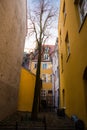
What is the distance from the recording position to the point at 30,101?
45.5 ft

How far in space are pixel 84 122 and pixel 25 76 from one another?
30.1ft

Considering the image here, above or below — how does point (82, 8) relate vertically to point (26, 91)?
above

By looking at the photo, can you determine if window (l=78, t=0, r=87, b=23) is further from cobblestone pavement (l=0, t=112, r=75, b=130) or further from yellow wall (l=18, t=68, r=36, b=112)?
yellow wall (l=18, t=68, r=36, b=112)

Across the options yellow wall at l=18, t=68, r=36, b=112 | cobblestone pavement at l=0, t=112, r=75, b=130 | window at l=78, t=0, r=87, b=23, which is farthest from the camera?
yellow wall at l=18, t=68, r=36, b=112

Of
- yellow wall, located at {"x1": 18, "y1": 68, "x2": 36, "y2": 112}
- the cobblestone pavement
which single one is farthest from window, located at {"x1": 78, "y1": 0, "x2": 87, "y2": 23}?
yellow wall, located at {"x1": 18, "y1": 68, "x2": 36, "y2": 112}

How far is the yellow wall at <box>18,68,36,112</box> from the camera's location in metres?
13.4

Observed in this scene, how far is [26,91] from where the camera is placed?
551 inches

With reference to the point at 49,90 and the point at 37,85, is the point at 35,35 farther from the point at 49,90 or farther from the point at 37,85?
the point at 49,90

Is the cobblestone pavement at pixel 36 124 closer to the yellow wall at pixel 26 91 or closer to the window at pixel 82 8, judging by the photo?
the window at pixel 82 8

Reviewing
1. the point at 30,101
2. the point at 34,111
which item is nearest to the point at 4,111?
the point at 34,111

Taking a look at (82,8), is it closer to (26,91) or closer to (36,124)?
(36,124)

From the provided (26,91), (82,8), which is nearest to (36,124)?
(82,8)

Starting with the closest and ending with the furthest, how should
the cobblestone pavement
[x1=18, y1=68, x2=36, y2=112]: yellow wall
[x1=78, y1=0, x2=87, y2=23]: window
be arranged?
the cobblestone pavement, [x1=78, y1=0, x2=87, y2=23]: window, [x1=18, y1=68, x2=36, y2=112]: yellow wall

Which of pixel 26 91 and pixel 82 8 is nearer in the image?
pixel 82 8
